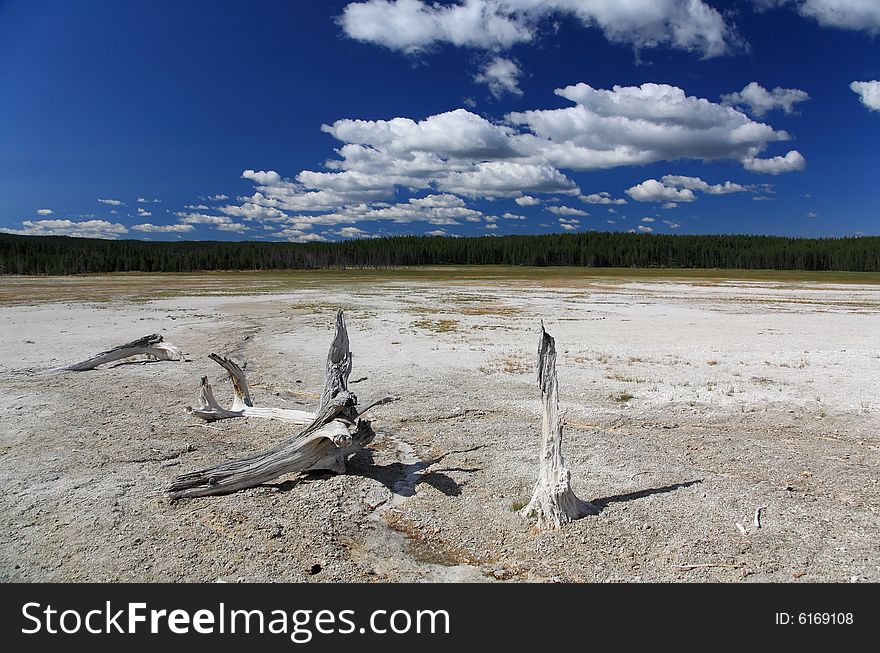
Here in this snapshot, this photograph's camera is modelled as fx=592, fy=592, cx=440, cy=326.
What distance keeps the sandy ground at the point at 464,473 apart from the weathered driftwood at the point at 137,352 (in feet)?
1.94

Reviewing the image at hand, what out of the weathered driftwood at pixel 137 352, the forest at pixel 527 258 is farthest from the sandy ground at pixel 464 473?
the forest at pixel 527 258

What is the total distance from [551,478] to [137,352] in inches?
549

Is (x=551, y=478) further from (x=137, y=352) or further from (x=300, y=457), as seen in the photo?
(x=137, y=352)

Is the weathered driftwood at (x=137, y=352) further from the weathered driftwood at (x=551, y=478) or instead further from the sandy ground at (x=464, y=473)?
the weathered driftwood at (x=551, y=478)

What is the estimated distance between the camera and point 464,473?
8.70 m

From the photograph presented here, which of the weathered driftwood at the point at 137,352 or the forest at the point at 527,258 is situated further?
the forest at the point at 527,258

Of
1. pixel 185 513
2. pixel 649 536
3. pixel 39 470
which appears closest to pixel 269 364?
pixel 39 470

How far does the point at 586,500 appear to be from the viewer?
25.1 ft

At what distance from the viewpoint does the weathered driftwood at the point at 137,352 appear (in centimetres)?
1588

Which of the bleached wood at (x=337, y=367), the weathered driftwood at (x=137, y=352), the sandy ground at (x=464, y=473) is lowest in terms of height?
the sandy ground at (x=464, y=473)

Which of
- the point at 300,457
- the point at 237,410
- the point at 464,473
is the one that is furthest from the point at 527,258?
the point at 300,457

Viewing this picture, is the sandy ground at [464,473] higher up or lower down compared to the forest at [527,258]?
lower down

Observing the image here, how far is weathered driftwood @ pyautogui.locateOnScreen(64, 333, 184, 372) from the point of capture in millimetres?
15883
